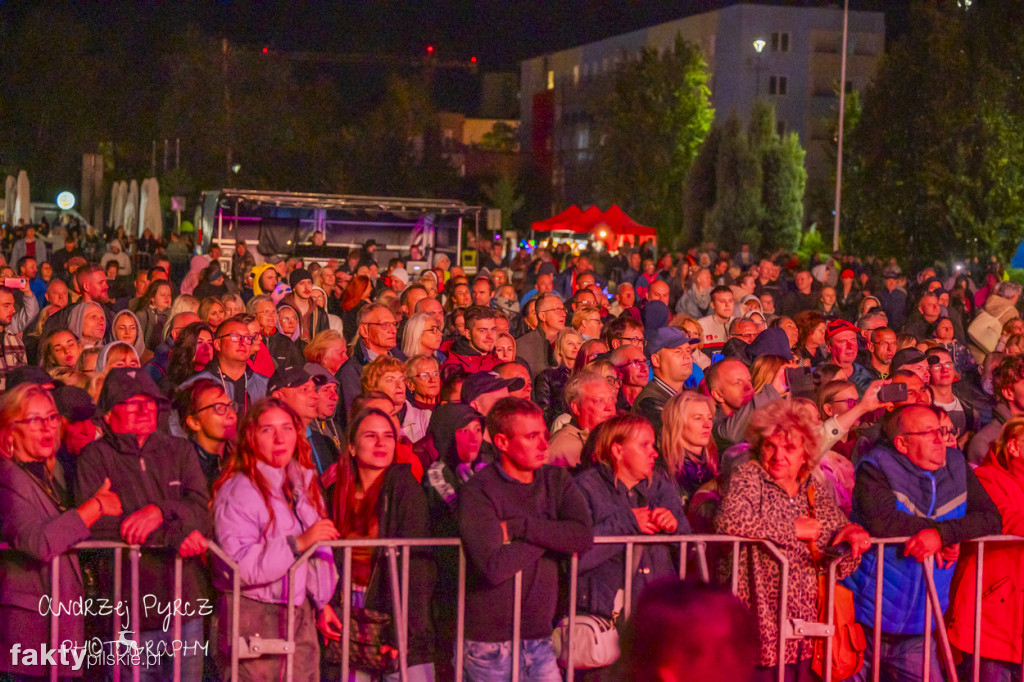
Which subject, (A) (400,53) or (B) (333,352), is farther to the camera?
(A) (400,53)

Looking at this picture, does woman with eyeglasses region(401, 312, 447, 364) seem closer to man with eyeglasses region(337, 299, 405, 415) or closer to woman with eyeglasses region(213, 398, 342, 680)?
man with eyeglasses region(337, 299, 405, 415)

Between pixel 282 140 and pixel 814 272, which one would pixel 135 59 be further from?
pixel 814 272

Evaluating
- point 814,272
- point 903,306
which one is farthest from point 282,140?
point 903,306

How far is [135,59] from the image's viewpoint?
53938 millimetres

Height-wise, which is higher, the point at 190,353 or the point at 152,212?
the point at 152,212

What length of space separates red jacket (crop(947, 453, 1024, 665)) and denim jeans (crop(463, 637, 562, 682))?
1.85 metres

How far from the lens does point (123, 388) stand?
510 centimetres

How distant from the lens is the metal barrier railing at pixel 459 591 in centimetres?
468

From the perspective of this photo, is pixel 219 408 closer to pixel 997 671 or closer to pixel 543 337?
pixel 997 671

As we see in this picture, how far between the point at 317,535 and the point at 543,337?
17.9 ft

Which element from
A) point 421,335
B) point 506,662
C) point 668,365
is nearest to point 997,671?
point 506,662

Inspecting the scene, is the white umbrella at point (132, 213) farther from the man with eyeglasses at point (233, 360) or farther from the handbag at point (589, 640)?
the handbag at point (589, 640)

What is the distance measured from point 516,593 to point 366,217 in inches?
798

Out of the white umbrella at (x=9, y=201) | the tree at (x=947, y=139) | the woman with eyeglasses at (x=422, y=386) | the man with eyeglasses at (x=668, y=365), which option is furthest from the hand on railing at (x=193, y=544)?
the white umbrella at (x=9, y=201)
